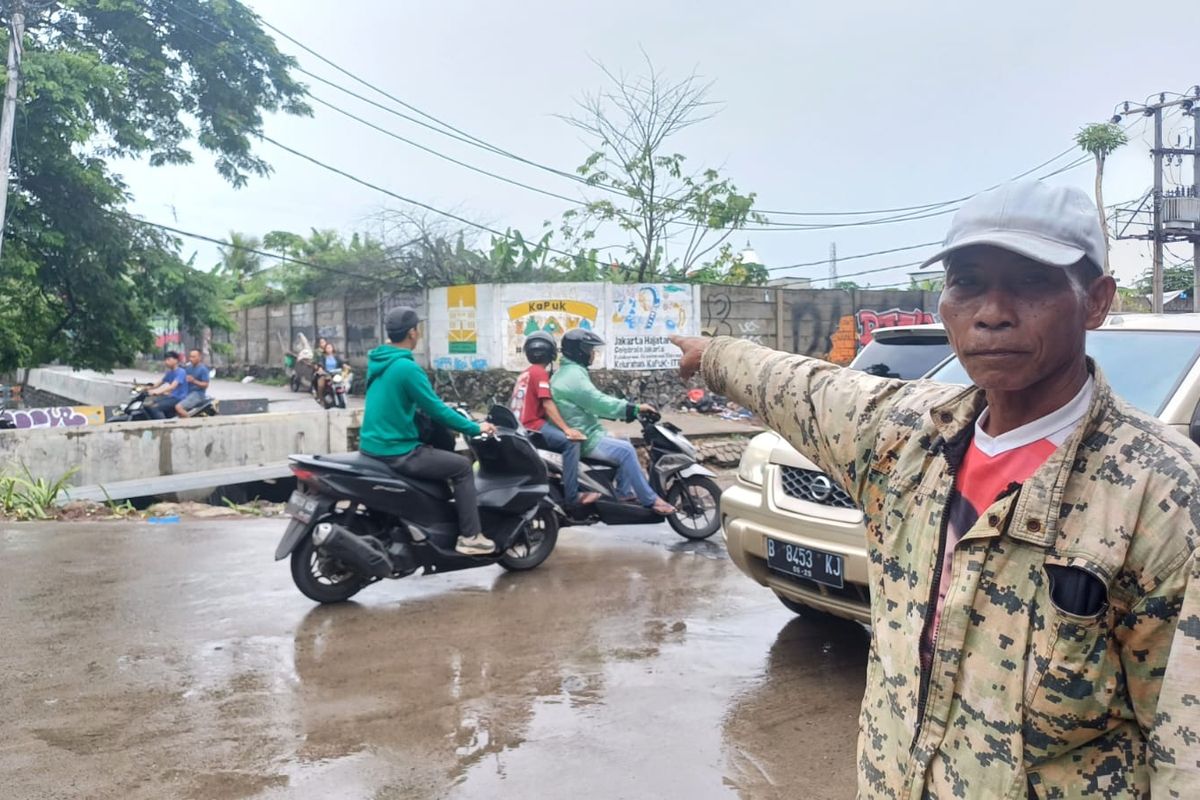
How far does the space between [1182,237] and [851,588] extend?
82.5 feet

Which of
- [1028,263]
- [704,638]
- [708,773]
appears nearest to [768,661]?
[704,638]

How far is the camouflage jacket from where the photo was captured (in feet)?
3.82

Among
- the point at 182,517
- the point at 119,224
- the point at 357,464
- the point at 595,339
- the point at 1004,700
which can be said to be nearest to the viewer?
the point at 1004,700

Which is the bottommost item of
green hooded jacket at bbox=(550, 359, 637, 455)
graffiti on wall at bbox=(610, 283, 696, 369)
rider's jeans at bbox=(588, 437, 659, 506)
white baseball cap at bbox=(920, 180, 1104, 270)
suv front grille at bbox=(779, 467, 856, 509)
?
rider's jeans at bbox=(588, 437, 659, 506)

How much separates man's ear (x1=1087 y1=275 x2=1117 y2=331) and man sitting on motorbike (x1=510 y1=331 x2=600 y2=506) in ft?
17.6

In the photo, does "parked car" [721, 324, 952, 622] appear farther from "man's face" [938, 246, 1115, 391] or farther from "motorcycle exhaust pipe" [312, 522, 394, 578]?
"man's face" [938, 246, 1115, 391]

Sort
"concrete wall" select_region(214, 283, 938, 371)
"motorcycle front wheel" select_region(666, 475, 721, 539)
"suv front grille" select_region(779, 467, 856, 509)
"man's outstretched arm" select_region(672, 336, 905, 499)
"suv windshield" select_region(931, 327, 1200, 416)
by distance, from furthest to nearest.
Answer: "concrete wall" select_region(214, 283, 938, 371), "motorcycle front wheel" select_region(666, 475, 721, 539), "suv front grille" select_region(779, 467, 856, 509), "suv windshield" select_region(931, 327, 1200, 416), "man's outstretched arm" select_region(672, 336, 905, 499)

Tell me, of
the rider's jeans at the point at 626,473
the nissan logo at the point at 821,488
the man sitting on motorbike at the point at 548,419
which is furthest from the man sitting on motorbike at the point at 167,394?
the nissan logo at the point at 821,488

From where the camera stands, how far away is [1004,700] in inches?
49.8

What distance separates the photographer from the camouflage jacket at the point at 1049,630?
116 cm

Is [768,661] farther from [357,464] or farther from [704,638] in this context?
[357,464]

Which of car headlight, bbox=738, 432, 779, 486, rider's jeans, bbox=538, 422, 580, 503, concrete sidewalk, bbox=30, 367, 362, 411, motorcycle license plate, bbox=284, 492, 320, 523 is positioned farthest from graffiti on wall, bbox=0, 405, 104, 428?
car headlight, bbox=738, 432, 779, 486

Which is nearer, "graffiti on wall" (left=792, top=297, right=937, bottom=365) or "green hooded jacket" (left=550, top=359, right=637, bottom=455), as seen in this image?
"green hooded jacket" (left=550, top=359, right=637, bottom=455)

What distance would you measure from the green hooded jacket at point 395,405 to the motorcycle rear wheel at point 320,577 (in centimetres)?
66
